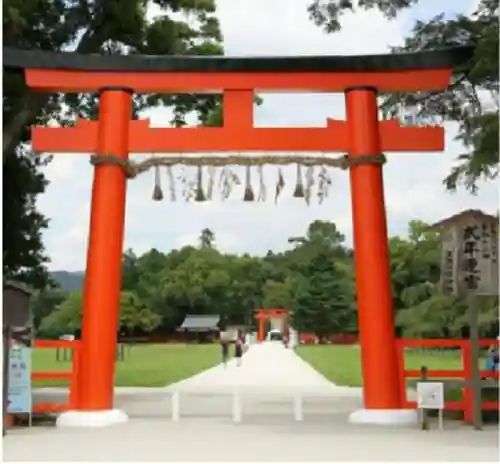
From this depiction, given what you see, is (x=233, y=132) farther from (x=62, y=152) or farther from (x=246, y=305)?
(x=246, y=305)

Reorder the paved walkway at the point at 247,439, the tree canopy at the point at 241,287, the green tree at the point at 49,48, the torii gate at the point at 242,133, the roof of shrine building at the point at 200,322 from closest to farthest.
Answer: the paved walkway at the point at 247,439
the torii gate at the point at 242,133
the green tree at the point at 49,48
the tree canopy at the point at 241,287
the roof of shrine building at the point at 200,322

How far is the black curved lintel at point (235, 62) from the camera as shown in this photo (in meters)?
10.9

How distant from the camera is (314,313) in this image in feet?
156

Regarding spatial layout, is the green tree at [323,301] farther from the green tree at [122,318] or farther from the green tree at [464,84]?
the green tree at [464,84]

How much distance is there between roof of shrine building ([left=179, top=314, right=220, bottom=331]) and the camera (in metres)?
49.9

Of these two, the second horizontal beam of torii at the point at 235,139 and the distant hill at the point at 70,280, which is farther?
the distant hill at the point at 70,280

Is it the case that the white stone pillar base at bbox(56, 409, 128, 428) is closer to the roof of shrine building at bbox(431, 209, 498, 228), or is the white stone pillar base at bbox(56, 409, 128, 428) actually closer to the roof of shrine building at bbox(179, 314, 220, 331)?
the roof of shrine building at bbox(431, 209, 498, 228)

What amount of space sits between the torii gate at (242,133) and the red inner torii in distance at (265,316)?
133 ft

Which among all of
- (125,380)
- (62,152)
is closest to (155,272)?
(125,380)

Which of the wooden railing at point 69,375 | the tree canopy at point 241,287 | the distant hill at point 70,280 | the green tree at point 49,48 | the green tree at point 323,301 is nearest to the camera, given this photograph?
the wooden railing at point 69,375

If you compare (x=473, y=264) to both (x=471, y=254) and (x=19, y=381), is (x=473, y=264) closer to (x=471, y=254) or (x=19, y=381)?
(x=471, y=254)

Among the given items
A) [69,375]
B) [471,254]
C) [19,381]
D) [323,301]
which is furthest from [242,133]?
[323,301]

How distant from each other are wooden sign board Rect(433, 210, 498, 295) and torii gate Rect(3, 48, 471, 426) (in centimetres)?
84

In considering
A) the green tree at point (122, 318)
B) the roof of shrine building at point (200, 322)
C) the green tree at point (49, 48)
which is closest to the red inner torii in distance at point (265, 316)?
the roof of shrine building at point (200, 322)
